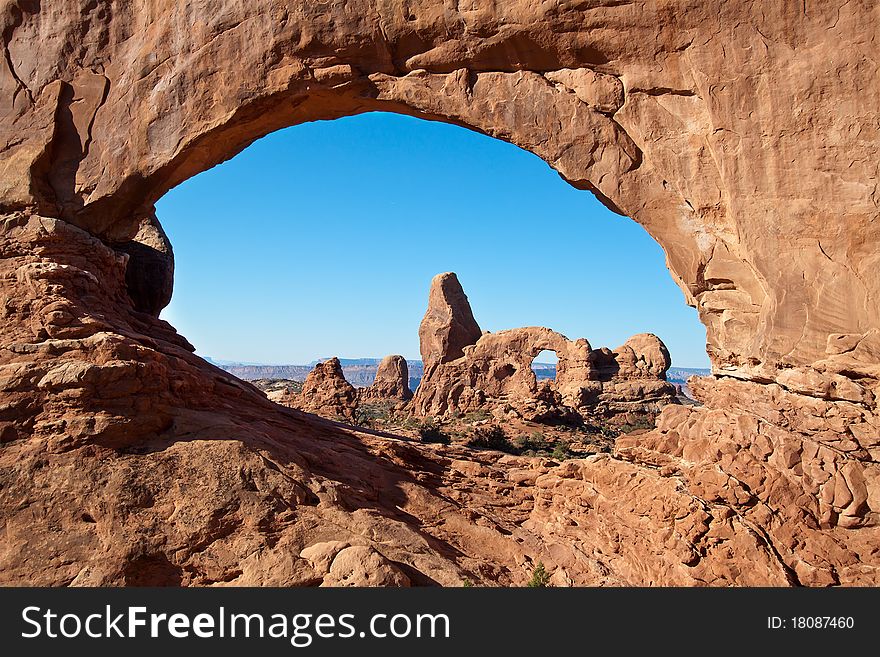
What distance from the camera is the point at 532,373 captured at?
1442 inches

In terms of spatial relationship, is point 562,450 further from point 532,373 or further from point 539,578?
point 532,373

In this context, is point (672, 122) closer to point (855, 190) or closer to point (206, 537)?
point (855, 190)

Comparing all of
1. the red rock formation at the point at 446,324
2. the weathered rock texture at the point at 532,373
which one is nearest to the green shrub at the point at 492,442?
the weathered rock texture at the point at 532,373

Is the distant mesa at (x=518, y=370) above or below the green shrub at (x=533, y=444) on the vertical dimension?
above

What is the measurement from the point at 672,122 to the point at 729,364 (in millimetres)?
3551

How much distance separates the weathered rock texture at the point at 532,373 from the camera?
127 feet

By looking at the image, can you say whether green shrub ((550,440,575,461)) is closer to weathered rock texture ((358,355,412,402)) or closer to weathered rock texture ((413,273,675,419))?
weathered rock texture ((413,273,675,419))

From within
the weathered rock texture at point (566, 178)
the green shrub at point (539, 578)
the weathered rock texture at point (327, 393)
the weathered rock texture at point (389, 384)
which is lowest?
the green shrub at point (539, 578)

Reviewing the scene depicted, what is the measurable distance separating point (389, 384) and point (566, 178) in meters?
44.3

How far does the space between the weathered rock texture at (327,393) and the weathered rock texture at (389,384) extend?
974 inches

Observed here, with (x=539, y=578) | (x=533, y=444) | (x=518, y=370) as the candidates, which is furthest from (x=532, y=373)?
(x=539, y=578)

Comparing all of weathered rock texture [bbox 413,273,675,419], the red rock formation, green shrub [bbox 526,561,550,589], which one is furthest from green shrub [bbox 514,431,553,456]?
the red rock formation

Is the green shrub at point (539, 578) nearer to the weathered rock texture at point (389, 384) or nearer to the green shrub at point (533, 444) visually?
the green shrub at point (533, 444)

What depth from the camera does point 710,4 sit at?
774 centimetres
